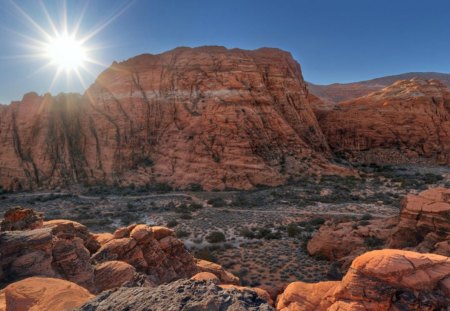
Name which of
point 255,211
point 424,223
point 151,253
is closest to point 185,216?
point 255,211

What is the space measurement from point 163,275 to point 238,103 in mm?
27038

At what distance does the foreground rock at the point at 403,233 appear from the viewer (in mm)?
9760

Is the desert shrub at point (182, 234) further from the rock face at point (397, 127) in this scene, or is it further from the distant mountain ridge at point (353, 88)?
the distant mountain ridge at point (353, 88)

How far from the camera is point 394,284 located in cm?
480

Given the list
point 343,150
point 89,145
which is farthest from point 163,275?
point 343,150

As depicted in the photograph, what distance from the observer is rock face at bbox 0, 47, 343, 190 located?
30266mm

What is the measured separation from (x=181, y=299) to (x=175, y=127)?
32214mm

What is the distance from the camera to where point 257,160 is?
2986 cm

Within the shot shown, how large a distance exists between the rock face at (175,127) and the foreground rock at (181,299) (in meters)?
24.9

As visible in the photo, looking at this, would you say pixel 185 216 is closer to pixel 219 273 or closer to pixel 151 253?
pixel 219 273

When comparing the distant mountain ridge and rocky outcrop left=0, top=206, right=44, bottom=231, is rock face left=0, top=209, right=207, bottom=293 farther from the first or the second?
the distant mountain ridge

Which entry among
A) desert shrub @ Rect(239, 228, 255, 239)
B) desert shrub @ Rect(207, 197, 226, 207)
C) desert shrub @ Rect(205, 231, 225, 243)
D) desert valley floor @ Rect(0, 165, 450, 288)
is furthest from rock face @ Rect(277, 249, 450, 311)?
desert shrub @ Rect(207, 197, 226, 207)

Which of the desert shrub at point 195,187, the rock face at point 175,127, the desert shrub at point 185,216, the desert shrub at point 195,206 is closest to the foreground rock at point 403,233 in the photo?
the desert shrub at point 185,216

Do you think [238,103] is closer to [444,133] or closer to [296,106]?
[296,106]
